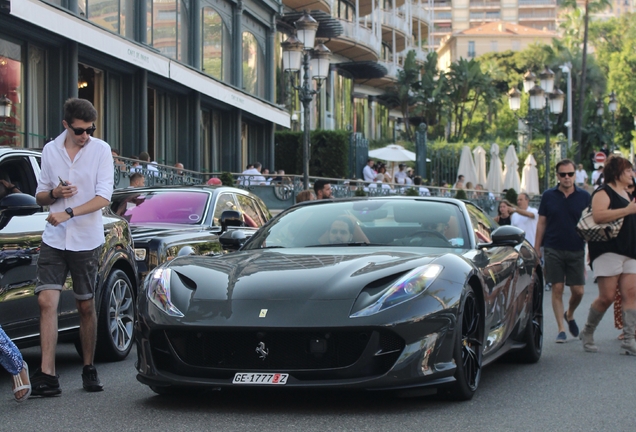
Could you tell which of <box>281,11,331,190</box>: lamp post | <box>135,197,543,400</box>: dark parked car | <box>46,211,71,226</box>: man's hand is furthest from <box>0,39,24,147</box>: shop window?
<box>135,197,543,400</box>: dark parked car

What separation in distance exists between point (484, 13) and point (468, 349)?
171476mm

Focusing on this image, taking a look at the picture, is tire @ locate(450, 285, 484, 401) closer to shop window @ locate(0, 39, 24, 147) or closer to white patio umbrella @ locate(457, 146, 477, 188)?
shop window @ locate(0, 39, 24, 147)

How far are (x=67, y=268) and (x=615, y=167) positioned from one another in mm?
5034

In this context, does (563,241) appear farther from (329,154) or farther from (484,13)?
(484,13)

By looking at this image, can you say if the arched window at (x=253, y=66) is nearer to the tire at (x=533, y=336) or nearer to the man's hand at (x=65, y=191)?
the tire at (x=533, y=336)

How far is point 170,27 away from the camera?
28812mm

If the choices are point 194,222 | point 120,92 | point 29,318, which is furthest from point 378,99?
point 29,318

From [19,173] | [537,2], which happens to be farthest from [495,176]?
[537,2]

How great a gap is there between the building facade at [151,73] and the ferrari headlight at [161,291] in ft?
39.6

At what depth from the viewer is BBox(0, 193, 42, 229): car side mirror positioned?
6.89 m

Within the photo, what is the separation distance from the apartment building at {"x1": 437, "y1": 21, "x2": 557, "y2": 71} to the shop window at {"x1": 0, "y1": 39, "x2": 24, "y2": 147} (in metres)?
128

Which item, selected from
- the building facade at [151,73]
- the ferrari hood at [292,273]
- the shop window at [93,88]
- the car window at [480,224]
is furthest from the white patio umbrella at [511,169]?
the ferrari hood at [292,273]

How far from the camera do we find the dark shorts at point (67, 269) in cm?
689

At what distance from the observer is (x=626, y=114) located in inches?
3649
